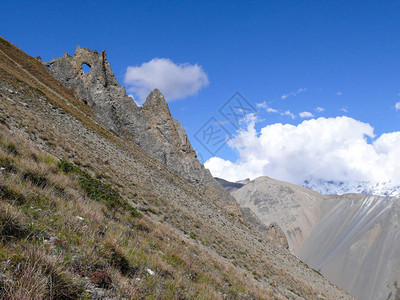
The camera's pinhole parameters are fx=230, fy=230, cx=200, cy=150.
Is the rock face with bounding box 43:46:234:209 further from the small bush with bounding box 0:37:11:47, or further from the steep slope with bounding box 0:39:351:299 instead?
the small bush with bounding box 0:37:11:47

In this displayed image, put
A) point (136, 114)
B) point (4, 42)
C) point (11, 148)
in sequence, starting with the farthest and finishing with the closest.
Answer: point (136, 114), point (4, 42), point (11, 148)

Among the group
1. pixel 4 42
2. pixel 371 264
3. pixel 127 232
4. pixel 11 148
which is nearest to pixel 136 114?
pixel 4 42

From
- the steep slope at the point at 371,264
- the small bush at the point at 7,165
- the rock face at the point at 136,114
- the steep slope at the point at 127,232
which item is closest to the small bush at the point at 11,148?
→ the steep slope at the point at 127,232

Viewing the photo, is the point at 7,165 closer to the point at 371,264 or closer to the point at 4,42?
the point at 4,42

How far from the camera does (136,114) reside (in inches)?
2121

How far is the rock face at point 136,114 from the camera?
50.1 meters

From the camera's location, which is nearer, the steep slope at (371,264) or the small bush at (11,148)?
the small bush at (11,148)

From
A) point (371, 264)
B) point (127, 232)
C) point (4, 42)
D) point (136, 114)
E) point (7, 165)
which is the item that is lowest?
point (7, 165)

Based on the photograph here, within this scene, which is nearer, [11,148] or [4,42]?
[11,148]

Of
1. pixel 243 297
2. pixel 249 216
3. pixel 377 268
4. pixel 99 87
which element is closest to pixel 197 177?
pixel 249 216

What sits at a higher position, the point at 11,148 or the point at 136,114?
the point at 136,114

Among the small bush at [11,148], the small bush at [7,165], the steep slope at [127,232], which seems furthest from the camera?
the small bush at [11,148]

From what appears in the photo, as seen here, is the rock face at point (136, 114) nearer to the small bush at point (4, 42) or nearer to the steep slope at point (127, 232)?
the steep slope at point (127, 232)

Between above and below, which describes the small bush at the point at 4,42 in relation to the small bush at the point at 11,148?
above
